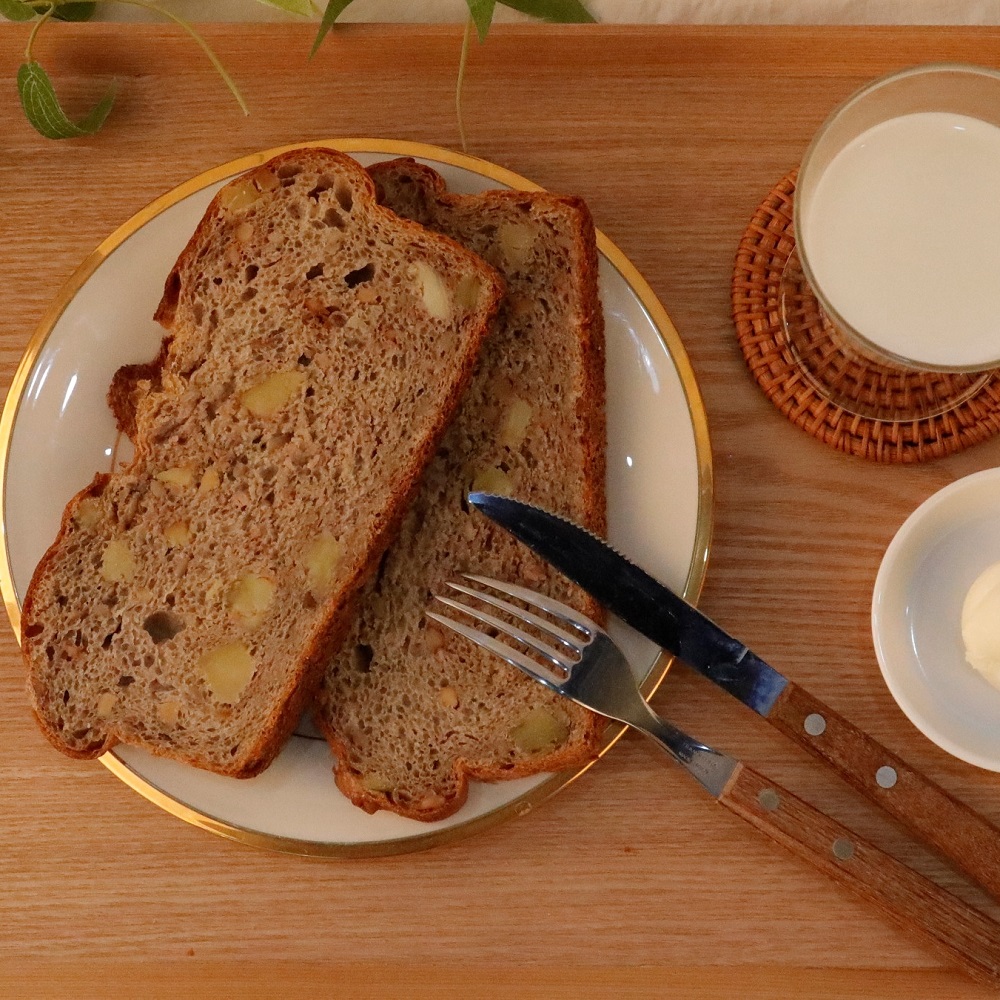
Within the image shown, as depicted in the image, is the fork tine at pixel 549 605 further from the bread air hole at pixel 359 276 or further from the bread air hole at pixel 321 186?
the bread air hole at pixel 321 186

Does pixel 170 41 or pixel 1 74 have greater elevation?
pixel 170 41

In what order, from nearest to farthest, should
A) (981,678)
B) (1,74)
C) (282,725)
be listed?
(282,725), (981,678), (1,74)

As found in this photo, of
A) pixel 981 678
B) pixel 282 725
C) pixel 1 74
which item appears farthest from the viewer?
pixel 1 74

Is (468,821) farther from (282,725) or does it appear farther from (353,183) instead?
(353,183)

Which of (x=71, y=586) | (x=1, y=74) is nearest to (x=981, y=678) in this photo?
(x=71, y=586)

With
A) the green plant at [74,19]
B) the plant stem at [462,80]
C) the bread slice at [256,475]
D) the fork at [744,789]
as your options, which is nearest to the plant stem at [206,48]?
the green plant at [74,19]

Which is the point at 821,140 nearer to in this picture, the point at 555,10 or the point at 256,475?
the point at 555,10

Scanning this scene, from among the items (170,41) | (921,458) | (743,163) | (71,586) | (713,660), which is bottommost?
(71,586)
